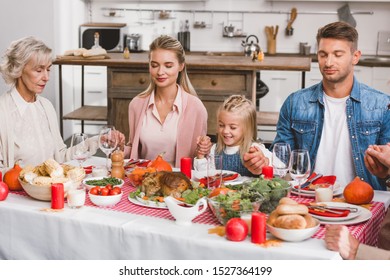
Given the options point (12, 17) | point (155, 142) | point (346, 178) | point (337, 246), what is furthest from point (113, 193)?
point (12, 17)

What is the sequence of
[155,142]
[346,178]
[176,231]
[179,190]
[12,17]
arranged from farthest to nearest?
[12,17] < [155,142] < [346,178] < [179,190] < [176,231]

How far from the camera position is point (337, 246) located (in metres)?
1.93

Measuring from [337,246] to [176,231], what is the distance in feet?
1.68

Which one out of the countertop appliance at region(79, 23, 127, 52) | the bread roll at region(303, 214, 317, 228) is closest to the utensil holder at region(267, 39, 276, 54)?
the countertop appliance at region(79, 23, 127, 52)

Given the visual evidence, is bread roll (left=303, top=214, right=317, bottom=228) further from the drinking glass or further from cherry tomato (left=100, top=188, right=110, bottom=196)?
cherry tomato (left=100, top=188, right=110, bottom=196)

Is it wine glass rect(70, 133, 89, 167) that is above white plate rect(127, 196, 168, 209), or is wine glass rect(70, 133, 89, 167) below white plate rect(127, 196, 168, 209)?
above

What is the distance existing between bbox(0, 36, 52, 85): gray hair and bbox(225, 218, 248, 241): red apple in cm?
167

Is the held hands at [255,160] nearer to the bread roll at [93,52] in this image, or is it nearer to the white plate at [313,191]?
the white plate at [313,191]

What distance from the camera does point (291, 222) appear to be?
6.49ft

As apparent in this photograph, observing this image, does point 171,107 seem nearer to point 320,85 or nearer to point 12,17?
point 320,85

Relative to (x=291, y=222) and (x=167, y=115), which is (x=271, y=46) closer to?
(x=167, y=115)

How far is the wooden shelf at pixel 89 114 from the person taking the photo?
5997 mm

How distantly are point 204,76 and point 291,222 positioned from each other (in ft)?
11.2

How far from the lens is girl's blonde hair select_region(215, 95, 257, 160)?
3107 mm
